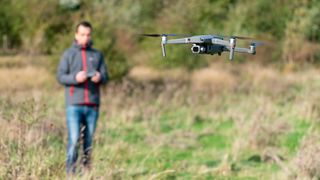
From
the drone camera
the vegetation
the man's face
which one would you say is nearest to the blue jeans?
the man's face

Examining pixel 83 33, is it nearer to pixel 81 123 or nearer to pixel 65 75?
pixel 65 75

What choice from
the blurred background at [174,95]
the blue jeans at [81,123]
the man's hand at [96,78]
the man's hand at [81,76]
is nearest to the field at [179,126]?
the blurred background at [174,95]

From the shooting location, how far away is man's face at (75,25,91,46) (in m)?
6.28

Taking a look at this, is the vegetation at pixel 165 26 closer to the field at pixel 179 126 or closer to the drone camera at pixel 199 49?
the field at pixel 179 126

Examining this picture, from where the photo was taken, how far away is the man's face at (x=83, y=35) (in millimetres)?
6281

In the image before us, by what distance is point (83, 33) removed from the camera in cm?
630

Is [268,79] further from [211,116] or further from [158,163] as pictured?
[158,163]

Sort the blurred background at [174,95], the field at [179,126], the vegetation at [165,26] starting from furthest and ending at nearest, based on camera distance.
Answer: the vegetation at [165,26] < the blurred background at [174,95] < the field at [179,126]

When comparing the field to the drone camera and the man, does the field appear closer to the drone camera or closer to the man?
the man

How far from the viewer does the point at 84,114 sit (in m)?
6.47

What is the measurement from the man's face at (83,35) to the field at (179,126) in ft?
2.51

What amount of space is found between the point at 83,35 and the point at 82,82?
1.58 ft

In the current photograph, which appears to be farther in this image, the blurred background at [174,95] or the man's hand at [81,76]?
the man's hand at [81,76]

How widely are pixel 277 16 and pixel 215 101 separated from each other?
16.2 ft
